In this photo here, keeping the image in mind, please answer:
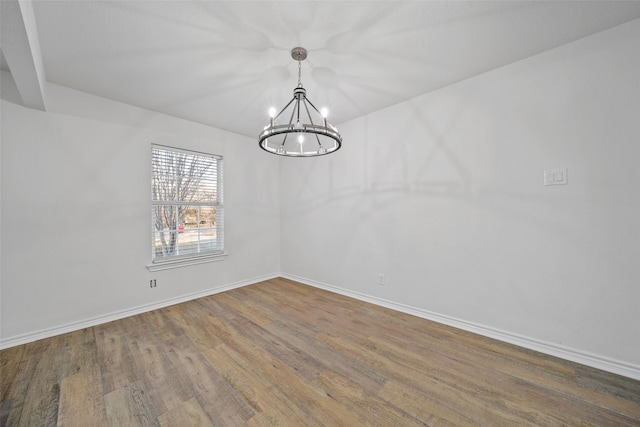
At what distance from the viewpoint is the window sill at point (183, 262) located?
10.2ft

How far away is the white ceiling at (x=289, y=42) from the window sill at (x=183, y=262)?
2083 millimetres

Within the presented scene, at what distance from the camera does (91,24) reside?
1751 millimetres

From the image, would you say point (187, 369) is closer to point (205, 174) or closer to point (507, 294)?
point (205, 174)

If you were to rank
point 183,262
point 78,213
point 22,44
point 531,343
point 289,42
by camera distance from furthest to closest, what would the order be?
point 183,262 < point 78,213 < point 531,343 < point 289,42 < point 22,44

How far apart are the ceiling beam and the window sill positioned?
2022mm

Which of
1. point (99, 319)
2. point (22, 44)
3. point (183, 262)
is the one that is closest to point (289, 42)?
point (22, 44)

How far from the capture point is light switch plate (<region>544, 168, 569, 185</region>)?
1994 millimetres

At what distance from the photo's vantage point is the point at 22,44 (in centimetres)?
151

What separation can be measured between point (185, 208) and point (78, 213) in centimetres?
112

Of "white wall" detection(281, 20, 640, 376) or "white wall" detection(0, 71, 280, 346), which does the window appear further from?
"white wall" detection(281, 20, 640, 376)

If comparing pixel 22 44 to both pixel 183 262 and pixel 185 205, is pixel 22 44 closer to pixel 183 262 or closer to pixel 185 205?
pixel 185 205

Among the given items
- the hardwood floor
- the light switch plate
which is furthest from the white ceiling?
the hardwood floor

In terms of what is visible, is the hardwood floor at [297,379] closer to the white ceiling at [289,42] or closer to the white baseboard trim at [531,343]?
the white baseboard trim at [531,343]

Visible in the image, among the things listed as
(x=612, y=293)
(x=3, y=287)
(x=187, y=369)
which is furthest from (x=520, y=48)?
(x=3, y=287)
